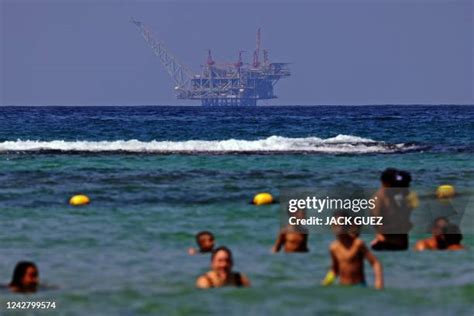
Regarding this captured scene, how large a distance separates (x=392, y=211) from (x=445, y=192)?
8657mm

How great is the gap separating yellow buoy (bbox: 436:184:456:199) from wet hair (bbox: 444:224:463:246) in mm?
6741

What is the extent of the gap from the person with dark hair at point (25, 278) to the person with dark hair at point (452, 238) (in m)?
7.13

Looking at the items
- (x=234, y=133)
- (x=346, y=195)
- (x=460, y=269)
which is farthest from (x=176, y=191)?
(x=234, y=133)

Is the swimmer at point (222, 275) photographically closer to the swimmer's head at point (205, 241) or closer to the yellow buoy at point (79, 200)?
the swimmer's head at point (205, 241)

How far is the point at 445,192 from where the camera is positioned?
26625 mm

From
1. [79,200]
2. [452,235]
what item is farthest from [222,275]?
[79,200]

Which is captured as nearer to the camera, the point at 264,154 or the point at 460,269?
the point at 460,269

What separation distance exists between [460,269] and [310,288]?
2994mm

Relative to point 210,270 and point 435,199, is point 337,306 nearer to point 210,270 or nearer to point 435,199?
point 210,270

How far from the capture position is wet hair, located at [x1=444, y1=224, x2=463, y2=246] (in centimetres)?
1850

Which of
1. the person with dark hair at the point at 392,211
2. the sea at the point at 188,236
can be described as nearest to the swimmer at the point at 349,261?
the sea at the point at 188,236

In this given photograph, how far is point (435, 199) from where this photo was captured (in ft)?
83.9

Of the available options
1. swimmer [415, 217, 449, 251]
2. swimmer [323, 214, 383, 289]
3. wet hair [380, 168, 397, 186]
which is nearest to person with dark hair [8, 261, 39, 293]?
swimmer [323, 214, 383, 289]

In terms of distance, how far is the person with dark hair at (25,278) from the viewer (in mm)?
15023
